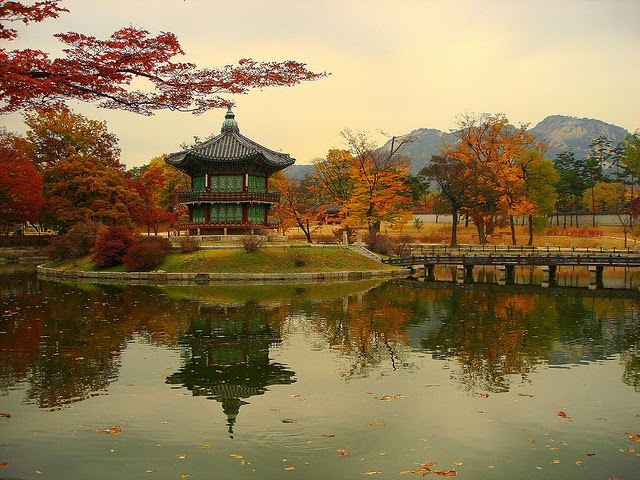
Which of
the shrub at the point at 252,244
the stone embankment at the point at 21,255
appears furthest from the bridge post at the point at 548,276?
the stone embankment at the point at 21,255

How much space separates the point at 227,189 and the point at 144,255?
12.9 m

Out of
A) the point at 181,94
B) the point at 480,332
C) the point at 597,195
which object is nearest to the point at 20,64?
the point at 181,94

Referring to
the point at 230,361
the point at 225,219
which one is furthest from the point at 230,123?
the point at 230,361

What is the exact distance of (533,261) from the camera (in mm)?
45594

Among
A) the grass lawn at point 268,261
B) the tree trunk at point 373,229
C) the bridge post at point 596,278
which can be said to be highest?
the tree trunk at point 373,229

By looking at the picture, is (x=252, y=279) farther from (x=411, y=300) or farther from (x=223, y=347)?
(x=223, y=347)

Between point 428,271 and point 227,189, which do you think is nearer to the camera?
point 428,271

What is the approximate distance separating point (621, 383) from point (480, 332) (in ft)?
24.0

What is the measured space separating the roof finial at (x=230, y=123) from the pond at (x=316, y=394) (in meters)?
35.2

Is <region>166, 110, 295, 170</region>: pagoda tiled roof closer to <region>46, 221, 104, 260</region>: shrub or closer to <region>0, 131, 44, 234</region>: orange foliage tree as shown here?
<region>46, 221, 104, 260</region>: shrub

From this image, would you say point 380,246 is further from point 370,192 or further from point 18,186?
point 18,186

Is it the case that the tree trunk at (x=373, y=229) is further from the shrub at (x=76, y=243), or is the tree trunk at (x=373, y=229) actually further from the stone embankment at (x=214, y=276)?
the shrub at (x=76, y=243)

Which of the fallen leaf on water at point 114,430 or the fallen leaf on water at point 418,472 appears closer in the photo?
the fallen leaf on water at point 418,472

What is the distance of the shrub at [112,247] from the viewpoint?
4581 cm
